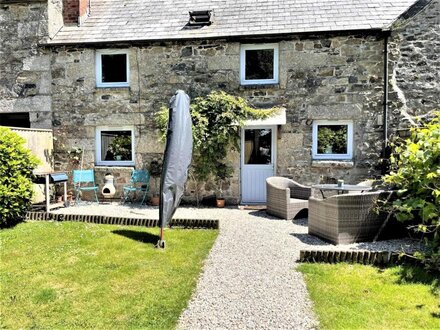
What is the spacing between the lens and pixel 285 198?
847cm

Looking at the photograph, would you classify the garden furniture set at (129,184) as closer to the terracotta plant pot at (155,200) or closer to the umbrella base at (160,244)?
the terracotta plant pot at (155,200)

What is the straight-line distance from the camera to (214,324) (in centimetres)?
374

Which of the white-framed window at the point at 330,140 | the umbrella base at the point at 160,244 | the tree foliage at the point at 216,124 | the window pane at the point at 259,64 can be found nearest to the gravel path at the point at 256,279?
the umbrella base at the point at 160,244

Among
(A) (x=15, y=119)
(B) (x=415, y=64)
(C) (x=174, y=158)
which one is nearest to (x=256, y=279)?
(C) (x=174, y=158)

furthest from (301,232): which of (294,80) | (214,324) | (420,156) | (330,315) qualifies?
(294,80)

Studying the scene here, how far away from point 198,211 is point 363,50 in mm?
6300

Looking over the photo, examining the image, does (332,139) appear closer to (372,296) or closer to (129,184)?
(129,184)

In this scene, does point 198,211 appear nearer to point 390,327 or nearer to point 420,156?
point 420,156

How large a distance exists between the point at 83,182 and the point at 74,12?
5602mm

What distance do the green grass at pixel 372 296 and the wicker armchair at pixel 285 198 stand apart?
3168mm

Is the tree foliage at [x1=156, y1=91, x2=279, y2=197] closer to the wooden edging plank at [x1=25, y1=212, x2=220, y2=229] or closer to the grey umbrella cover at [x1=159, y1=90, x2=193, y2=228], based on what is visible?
the wooden edging plank at [x1=25, y1=212, x2=220, y2=229]

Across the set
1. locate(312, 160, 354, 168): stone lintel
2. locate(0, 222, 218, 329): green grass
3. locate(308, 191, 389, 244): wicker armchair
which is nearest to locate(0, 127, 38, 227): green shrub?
locate(0, 222, 218, 329): green grass

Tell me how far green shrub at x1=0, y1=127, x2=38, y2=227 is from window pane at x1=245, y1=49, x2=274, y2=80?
6.26 m

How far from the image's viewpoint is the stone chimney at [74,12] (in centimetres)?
1159
